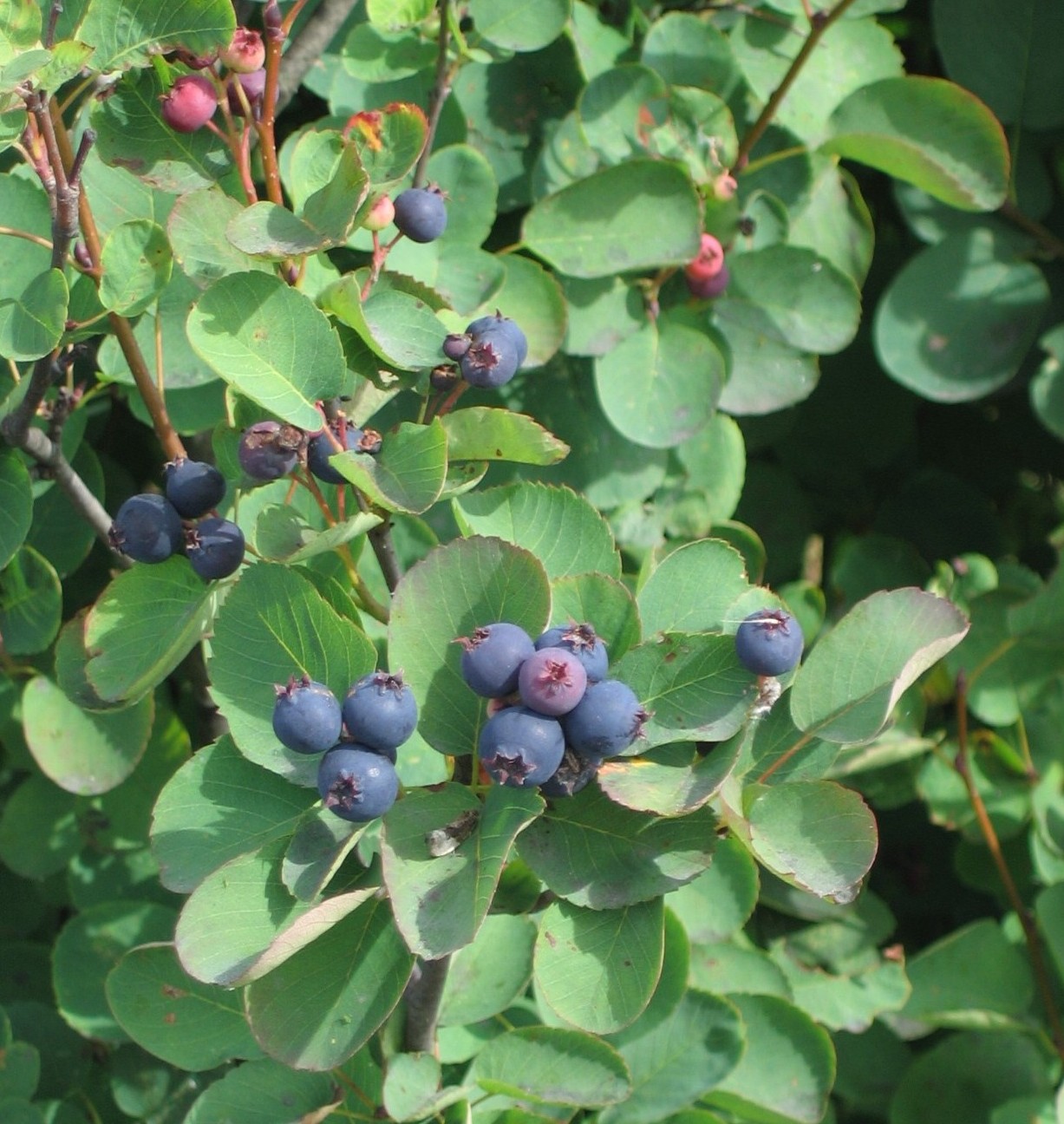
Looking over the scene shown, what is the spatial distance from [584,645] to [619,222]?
60cm

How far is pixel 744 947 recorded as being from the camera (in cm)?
126

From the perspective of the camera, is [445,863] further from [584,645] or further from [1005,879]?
[1005,879]

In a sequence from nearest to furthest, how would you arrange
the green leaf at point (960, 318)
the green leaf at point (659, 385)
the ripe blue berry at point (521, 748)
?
the ripe blue berry at point (521, 748)
the green leaf at point (659, 385)
the green leaf at point (960, 318)

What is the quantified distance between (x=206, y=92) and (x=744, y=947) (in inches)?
36.8

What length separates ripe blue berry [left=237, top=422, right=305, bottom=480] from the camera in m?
0.78

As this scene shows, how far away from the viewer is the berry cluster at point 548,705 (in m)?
0.69

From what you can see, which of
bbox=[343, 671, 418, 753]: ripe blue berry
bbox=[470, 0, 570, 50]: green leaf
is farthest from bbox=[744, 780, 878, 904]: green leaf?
bbox=[470, 0, 570, 50]: green leaf

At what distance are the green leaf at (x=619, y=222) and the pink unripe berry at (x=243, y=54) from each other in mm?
373

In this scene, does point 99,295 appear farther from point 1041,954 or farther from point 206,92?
point 1041,954

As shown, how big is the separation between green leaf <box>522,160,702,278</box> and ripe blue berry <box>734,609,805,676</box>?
530mm

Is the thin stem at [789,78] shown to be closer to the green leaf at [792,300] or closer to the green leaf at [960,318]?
the green leaf at [792,300]

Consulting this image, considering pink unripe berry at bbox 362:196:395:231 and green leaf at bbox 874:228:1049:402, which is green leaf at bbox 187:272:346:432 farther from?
green leaf at bbox 874:228:1049:402

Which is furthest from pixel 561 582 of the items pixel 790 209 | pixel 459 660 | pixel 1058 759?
pixel 1058 759

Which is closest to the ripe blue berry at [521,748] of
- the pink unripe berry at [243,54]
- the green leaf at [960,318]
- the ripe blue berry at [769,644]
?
the ripe blue berry at [769,644]
